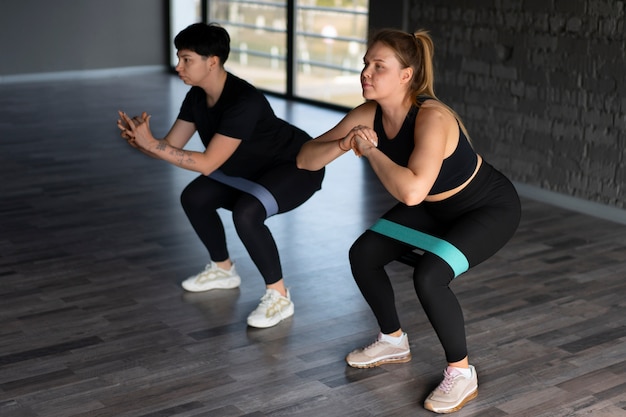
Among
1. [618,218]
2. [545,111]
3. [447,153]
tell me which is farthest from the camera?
[545,111]

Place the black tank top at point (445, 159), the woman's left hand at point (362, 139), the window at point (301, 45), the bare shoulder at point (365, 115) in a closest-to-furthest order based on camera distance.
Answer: the woman's left hand at point (362, 139)
the black tank top at point (445, 159)
the bare shoulder at point (365, 115)
the window at point (301, 45)

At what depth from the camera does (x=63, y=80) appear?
9.45 meters

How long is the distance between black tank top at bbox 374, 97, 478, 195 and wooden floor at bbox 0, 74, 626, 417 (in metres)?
0.65

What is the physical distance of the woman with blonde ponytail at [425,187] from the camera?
2533mm

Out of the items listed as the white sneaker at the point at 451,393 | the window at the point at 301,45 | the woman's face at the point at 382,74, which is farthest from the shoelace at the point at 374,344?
the window at the point at 301,45

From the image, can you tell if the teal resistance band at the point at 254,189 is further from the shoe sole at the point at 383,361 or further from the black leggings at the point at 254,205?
the shoe sole at the point at 383,361

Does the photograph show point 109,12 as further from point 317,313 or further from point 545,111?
point 317,313

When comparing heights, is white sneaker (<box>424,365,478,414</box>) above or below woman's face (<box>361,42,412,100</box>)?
below

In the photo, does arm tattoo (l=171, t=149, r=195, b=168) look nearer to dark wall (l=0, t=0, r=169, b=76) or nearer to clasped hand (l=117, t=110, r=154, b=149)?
clasped hand (l=117, t=110, r=154, b=149)

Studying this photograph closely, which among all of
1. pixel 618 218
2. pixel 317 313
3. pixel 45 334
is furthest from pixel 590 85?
pixel 45 334

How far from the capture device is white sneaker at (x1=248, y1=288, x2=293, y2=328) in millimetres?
3248

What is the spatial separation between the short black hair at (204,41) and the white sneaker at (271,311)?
88 centimetres

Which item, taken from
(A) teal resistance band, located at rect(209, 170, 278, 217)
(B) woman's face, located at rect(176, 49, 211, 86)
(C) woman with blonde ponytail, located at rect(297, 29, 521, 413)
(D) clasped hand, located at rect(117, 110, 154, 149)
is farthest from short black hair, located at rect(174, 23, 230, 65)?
(C) woman with blonde ponytail, located at rect(297, 29, 521, 413)

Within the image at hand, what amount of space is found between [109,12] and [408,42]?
778 centimetres
